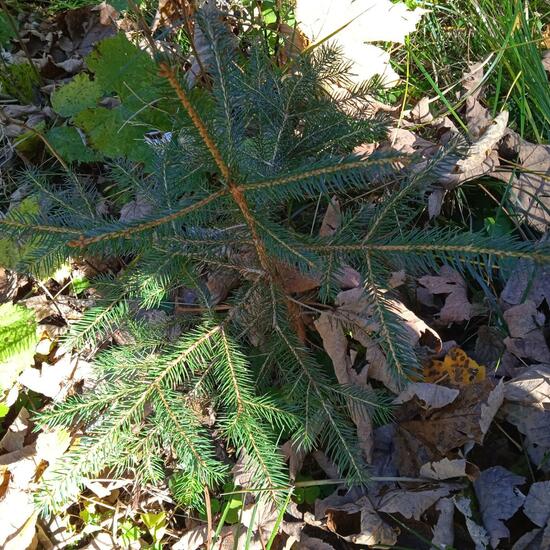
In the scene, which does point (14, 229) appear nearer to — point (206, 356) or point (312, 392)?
point (206, 356)

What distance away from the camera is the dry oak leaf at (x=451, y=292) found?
6.21 feet

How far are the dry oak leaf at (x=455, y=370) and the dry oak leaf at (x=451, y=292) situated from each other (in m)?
0.16

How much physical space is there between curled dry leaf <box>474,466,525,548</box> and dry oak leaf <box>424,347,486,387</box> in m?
0.26

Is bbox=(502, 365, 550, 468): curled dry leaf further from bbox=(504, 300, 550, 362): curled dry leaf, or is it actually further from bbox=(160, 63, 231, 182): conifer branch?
bbox=(160, 63, 231, 182): conifer branch

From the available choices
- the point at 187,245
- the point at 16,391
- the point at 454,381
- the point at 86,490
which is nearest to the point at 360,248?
the point at 187,245

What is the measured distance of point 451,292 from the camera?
6.35 ft

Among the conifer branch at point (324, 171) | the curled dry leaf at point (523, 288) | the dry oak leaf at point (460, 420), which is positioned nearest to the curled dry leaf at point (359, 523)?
the dry oak leaf at point (460, 420)

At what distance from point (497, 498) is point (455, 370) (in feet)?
1.21

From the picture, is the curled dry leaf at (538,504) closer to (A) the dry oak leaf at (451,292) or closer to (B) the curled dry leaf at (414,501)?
(B) the curled dry leaf at (414,501)

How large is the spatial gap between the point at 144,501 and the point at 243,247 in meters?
0.87

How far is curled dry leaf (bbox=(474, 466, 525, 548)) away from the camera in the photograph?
1.49 m

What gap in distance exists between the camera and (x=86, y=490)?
6.19 ft

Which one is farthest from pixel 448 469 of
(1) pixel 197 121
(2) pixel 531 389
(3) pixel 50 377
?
(3) pixel 50 377

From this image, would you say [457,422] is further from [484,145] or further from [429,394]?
[484,145]
